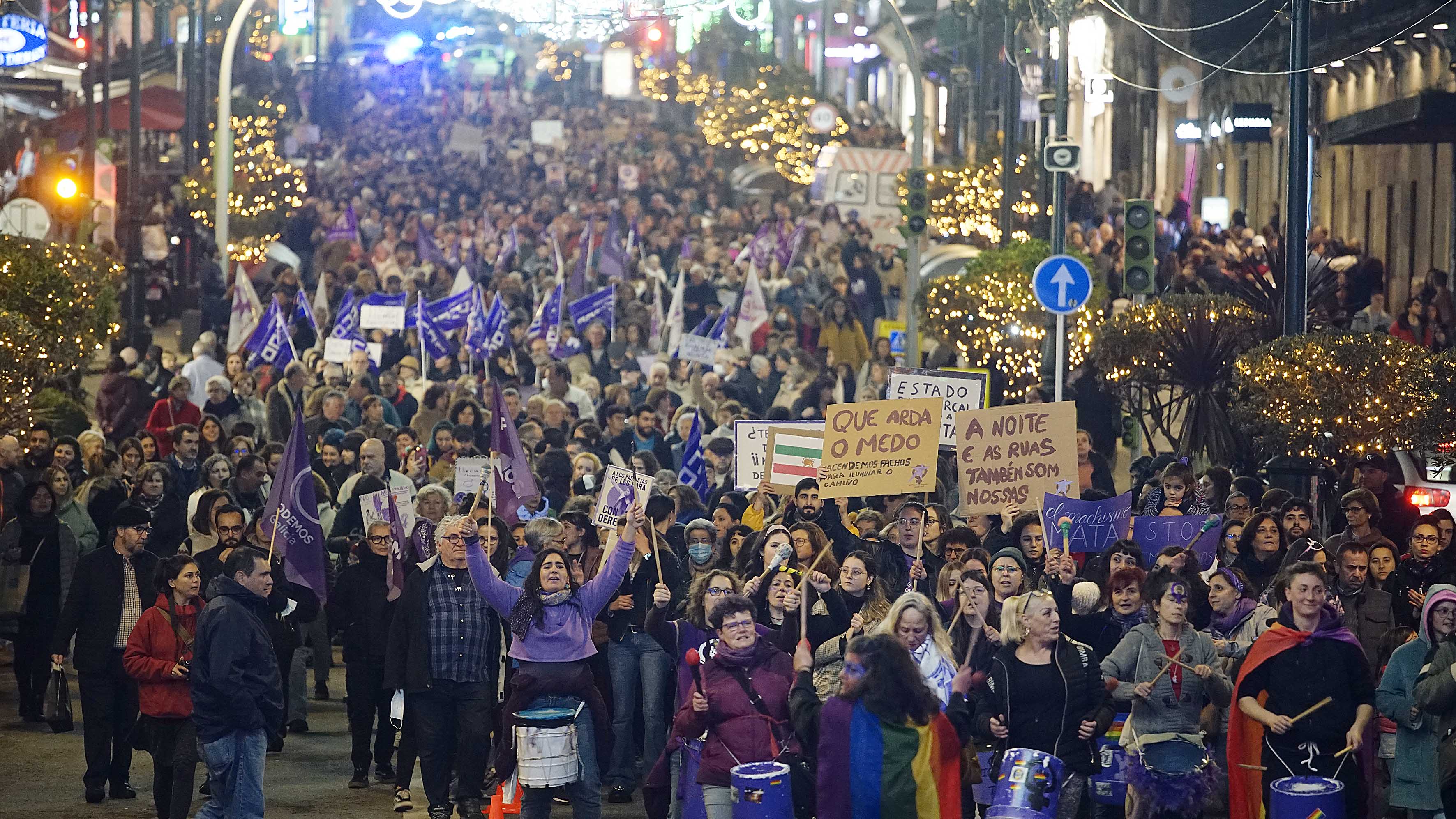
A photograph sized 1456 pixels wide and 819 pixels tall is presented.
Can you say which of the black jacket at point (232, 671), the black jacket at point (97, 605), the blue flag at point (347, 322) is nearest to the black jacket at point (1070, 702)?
the black jacket at point (232, 671)

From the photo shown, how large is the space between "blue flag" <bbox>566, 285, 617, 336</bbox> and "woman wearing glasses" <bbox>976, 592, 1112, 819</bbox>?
660 inches

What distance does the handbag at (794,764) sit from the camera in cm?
996

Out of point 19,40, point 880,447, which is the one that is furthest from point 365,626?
point 19,40

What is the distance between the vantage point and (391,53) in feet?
337

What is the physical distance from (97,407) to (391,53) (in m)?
82.7

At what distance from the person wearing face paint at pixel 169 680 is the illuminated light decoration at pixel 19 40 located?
2190 cm

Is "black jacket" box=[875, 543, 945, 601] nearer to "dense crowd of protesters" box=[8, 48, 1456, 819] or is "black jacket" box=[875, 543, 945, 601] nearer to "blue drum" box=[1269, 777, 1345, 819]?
"dense crowd of protesters" box=[8, 48, 1456, 819]

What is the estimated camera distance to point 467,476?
15305mm

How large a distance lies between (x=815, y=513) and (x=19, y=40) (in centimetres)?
2084

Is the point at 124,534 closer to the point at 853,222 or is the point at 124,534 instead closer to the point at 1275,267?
the point at 1275,267

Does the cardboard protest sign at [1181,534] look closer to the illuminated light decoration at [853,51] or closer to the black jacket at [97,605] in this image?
the black jacket at [97,605]

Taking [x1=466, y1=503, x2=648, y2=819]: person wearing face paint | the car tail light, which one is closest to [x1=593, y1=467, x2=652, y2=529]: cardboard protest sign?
[x1=466, y1=503, x2=648, y2=819]: person wearing face paint

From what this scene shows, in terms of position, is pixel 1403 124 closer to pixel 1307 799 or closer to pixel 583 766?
pixel 583 766

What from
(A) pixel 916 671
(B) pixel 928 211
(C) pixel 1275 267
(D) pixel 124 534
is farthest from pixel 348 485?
(B) pixel 928 211
